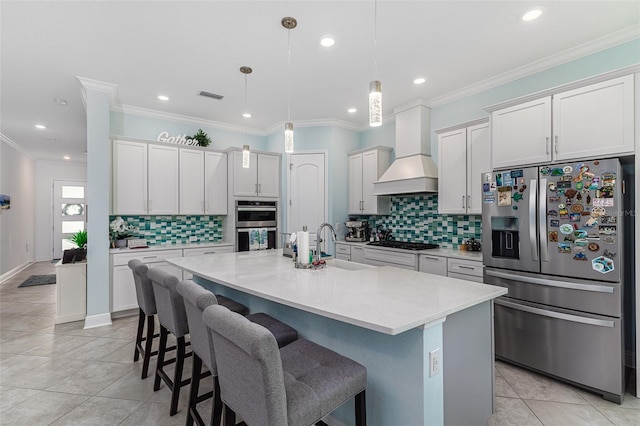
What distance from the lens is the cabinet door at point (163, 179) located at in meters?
4.35

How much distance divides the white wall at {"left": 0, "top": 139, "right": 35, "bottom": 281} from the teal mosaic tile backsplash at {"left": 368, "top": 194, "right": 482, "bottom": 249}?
7.20m

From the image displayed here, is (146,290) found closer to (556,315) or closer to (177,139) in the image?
(177,139)

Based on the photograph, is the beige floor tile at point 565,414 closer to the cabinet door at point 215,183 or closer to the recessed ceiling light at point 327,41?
the recessed ceiling light at point 327,41

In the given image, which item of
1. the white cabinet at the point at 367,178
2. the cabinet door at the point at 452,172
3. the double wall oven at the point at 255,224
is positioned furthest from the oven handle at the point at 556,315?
the double wall oven at the point at 255,224

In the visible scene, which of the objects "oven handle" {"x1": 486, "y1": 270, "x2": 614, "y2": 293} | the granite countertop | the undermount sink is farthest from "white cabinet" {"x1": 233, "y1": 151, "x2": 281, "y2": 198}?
"oven handle" {"x1": 486, "y1": 270, "x2": 614, "y2": 293}

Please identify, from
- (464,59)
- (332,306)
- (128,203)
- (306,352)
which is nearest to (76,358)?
(128,203)

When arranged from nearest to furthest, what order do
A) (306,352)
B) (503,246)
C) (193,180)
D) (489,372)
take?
(306,352) → (489,372) → (503,246) → (193,180)

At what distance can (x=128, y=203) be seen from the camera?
4172mm

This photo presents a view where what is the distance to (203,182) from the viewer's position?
4793 mm

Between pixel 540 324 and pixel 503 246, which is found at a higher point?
pixel 503 246

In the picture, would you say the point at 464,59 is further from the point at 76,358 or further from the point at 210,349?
the point at 76,358

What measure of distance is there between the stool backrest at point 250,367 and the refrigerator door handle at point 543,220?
239 cm

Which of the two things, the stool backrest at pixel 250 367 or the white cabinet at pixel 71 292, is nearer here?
the stool backrest at pixel 250 367

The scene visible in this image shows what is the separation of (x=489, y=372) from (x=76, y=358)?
3524 mm
